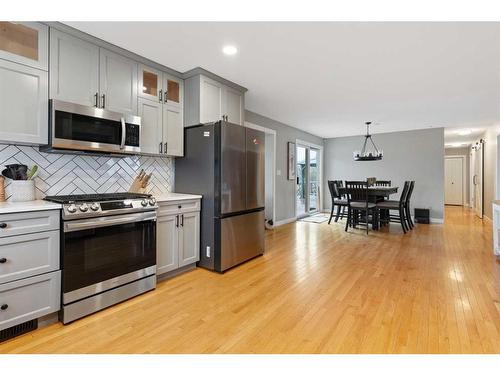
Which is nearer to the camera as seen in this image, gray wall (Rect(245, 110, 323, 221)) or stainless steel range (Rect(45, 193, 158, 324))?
stainless steel range (Rect(45, 193, 158, 324))

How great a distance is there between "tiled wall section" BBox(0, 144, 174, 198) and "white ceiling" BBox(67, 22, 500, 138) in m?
1.11

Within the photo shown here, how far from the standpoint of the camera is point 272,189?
5621 millimetres

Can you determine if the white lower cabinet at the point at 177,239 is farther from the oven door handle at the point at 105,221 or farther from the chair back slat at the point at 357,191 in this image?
the chair back slat at the point at 357,191

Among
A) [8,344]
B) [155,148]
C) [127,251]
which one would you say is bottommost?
[8,344]

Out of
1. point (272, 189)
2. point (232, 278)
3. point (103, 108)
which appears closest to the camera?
point (103, 108)

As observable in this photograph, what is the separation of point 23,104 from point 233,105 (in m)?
2.21

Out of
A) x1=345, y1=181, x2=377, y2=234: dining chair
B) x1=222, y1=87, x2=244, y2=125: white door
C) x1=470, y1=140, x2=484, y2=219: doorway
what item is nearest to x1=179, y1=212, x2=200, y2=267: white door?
x1=222, y1=87, x2=244, y2=125: white door

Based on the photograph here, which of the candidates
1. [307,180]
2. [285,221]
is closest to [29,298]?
[285,221]

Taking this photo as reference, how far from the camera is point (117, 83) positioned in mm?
2541

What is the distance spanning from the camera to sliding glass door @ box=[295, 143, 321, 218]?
7.09m

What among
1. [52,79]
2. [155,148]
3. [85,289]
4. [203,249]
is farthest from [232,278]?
[52,79]

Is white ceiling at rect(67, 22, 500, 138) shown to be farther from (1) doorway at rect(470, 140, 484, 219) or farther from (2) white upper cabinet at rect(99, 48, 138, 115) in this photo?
(1) doorway at rect(470, 140, 484, 219)

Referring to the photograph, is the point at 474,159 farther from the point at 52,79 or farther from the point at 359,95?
the point at 52,79
